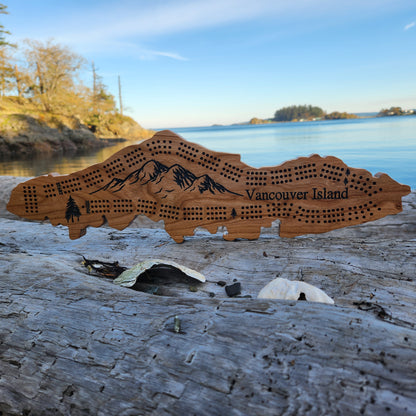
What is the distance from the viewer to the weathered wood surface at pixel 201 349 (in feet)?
5.34

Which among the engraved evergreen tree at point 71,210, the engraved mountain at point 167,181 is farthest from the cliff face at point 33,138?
the engraved mountain at point 167,181

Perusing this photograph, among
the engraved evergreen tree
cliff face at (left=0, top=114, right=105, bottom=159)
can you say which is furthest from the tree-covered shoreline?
the engraved evergreen tree

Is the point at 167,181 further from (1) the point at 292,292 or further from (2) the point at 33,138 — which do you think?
(2) the point at 33,138

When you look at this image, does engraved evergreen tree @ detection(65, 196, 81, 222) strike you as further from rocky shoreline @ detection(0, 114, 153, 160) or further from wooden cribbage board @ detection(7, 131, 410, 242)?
rocky shoreline @ detection(0, 114, 153, 160)

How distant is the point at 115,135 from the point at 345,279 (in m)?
46.0

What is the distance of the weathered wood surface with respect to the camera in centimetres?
163

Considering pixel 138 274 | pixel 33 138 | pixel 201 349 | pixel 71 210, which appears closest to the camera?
pixel 201 349

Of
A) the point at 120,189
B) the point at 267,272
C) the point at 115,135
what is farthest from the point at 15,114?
the point at 267,272

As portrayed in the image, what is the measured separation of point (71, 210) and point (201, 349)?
3006 mm

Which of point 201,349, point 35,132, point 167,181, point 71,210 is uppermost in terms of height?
point 35,132

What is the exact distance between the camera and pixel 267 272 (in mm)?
3379

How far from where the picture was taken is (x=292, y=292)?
2.55 m

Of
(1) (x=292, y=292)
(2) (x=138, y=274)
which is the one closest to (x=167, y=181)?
(2) (x=138, y=274)

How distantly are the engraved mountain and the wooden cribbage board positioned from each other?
12 mm
